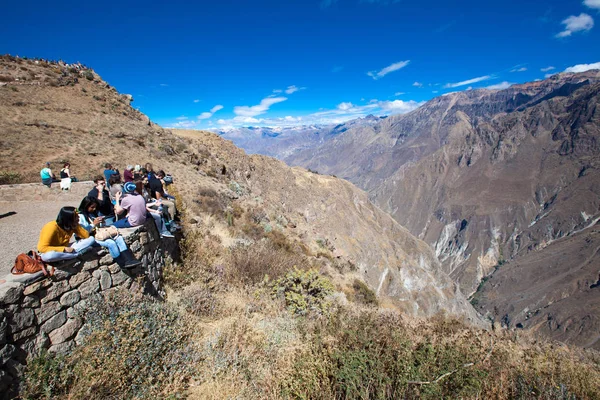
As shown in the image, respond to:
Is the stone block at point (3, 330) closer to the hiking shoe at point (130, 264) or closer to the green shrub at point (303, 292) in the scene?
the hiking shoe at point (130, 264)

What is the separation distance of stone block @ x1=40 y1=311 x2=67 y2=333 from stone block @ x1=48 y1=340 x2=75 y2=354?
21 cm

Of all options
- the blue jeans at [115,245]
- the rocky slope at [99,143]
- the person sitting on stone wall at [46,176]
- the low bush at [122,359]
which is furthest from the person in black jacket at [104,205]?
the rocky slope at [99,143]

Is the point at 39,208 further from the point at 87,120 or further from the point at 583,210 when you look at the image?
the point at 583,210

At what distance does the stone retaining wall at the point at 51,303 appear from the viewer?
2.83 metres

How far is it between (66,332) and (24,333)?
0.49 meters

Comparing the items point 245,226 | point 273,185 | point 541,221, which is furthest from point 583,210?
point 245,226

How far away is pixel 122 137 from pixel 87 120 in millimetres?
3728

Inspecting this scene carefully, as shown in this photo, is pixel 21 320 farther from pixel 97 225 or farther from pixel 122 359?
pixel 97 225

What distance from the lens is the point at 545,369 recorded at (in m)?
3.58

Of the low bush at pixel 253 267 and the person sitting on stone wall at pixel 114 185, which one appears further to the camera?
the person sitting on stone wall at pixel 114 185

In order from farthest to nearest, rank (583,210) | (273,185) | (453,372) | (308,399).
→ (583,210) < (273,185) < (453,372) < (308,399)

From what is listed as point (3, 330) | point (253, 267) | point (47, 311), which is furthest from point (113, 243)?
point (253, 267)

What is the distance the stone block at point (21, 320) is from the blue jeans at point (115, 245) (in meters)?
1.13

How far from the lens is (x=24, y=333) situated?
3.00 metres
